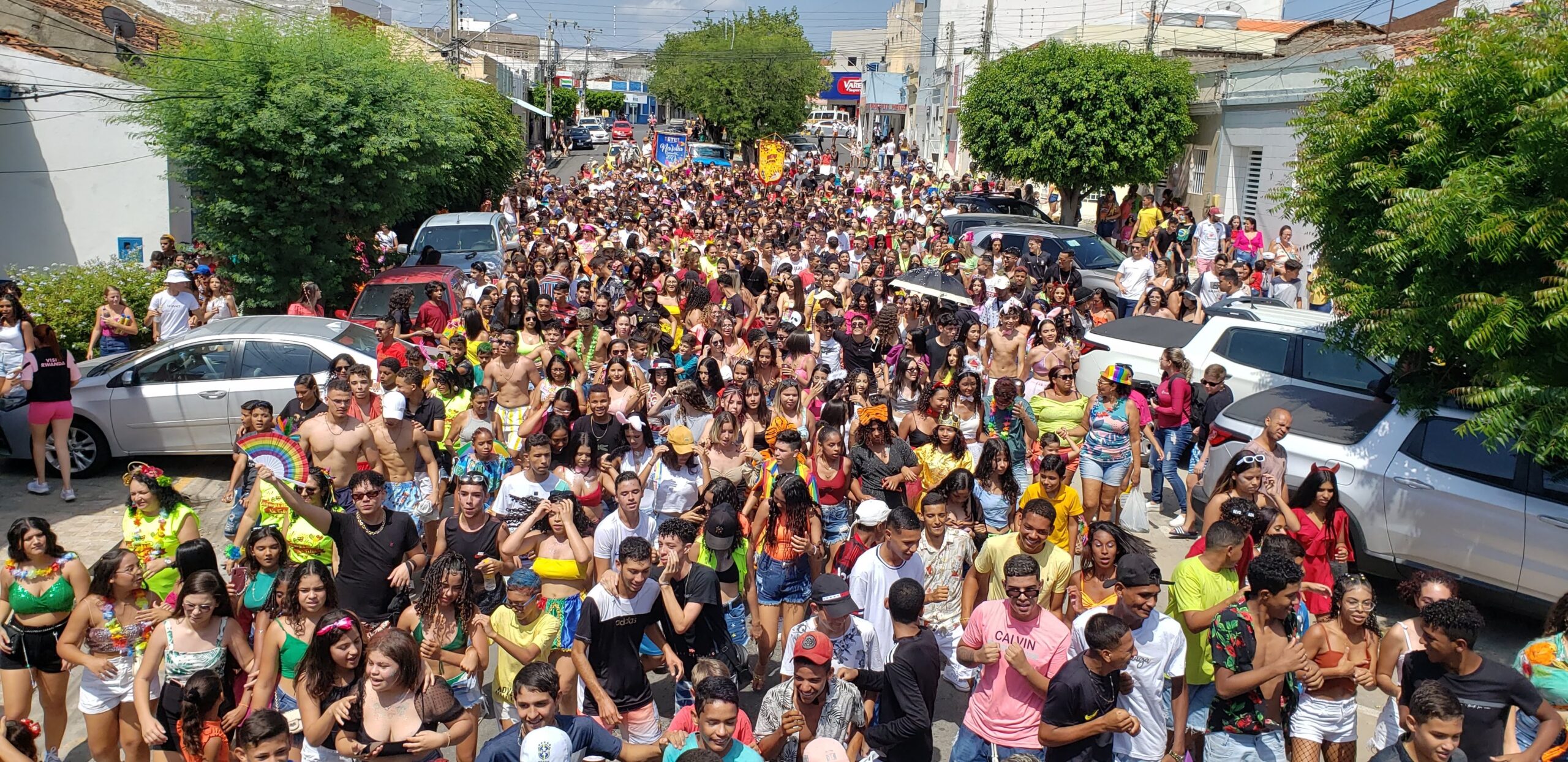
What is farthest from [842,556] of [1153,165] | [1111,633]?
[1153,165]

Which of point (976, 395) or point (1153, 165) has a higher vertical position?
point (1153, 165)

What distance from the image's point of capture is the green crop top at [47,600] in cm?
579

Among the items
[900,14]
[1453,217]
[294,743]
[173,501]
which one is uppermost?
[900,14]

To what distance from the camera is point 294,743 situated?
544 centimetres

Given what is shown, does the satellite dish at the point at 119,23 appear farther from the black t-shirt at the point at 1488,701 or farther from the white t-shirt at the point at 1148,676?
the black t-shirt at the point at 1488,701

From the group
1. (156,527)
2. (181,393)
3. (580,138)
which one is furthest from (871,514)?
(580,138)

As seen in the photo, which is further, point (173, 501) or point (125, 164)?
point (125, 164)

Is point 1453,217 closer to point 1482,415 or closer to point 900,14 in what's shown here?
point 1482,415

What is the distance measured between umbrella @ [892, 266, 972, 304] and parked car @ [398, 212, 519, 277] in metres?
6.85

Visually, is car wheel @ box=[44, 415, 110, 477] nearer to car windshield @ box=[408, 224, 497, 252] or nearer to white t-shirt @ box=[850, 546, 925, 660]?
white t-shirt @ box=[850, 546, 925, 660]

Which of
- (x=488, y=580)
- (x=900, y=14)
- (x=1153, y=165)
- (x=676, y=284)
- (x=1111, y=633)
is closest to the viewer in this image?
(x=1111, y=633)

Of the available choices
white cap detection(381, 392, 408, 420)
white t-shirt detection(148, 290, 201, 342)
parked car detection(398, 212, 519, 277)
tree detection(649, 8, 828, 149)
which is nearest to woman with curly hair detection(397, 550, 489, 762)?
white cap detection(381, 392, 408, 420)

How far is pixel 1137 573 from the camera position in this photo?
514cm

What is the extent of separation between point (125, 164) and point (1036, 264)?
14355mm
